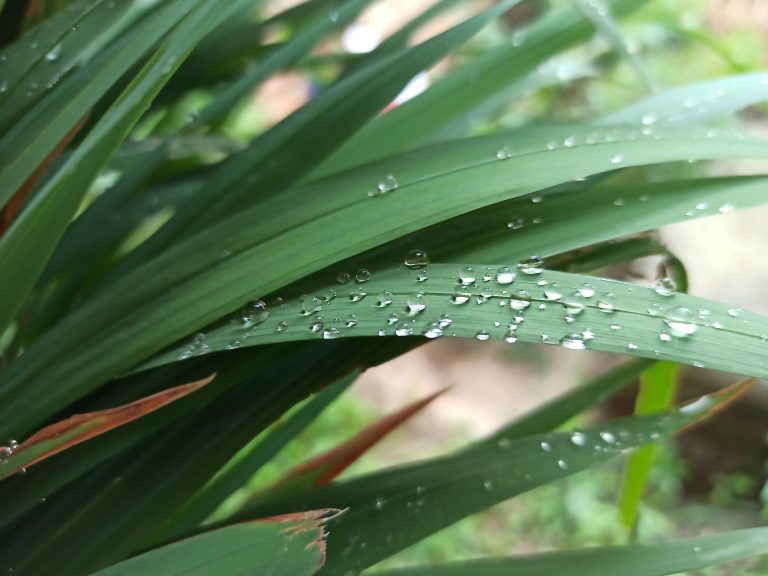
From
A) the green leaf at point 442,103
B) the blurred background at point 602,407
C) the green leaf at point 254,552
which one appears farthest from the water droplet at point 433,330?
the blurred background at point 602,407

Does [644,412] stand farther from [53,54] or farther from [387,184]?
[53,54]

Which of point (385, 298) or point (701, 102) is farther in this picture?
point (701, 102)

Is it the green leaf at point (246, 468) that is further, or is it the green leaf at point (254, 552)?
the green leaf at point (246, 468)

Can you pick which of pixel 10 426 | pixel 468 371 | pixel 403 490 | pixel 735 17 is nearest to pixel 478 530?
pixel 468 371

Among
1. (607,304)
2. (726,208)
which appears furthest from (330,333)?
(726,208)

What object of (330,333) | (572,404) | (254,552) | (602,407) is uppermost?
(602,407)

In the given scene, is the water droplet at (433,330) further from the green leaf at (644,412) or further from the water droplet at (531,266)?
the green leaf at (644,412)

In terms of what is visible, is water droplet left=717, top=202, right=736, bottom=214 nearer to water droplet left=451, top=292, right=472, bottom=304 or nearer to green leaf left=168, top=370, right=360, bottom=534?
water droplet left=451, top=292, right=472, bottom=304

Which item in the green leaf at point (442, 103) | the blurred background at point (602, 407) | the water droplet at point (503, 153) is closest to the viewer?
the water droplet at point (503, 153)
